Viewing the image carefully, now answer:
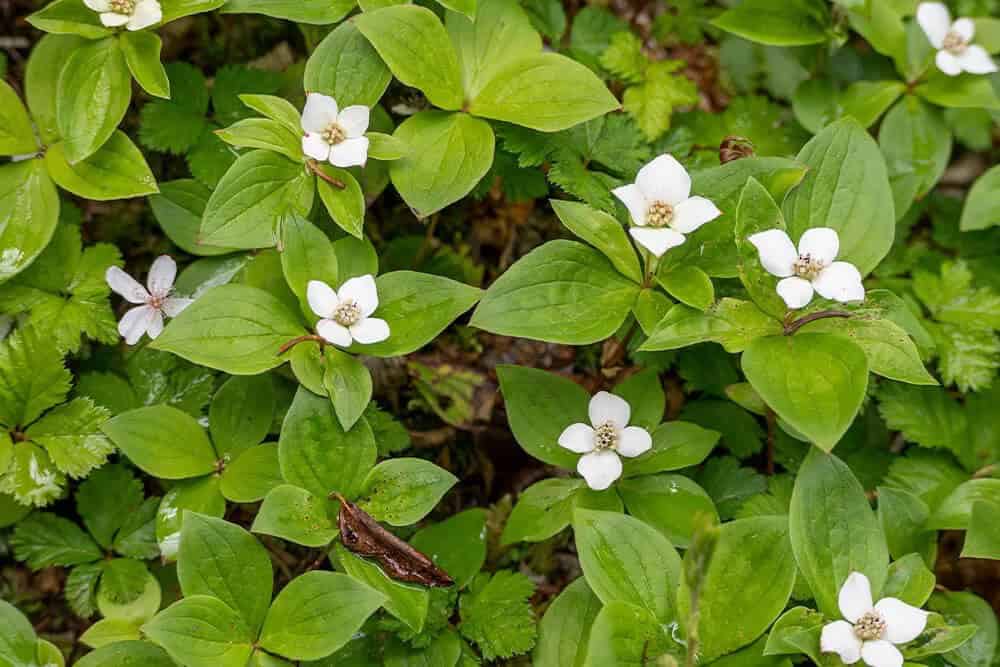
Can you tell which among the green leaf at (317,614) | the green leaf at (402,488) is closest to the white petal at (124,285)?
the green leaf at (402,488)

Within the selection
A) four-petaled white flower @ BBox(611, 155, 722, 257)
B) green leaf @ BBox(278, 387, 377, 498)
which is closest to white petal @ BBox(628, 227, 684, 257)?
four-petaled white flower @ BBox(611, 155, 722, 257)

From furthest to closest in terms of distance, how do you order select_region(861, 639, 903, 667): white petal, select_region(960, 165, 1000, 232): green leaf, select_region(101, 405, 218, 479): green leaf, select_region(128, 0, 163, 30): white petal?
1. select_region(960, 165, 1000, 232): green leaf
2. select_region(128, 0, 163, 30): white petal
3. select_region(101, 405, 218, 479): green leaf
4. select_region(861, 639, 903, 667): white petal

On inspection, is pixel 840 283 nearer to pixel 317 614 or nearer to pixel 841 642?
pixel 841 642

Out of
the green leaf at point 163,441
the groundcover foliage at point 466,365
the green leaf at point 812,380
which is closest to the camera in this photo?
the green leaf at point 812,380

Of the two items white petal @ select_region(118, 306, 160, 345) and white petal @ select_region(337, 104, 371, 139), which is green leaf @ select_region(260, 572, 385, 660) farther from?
white petal @ select_region(337, 104, 371, 139)

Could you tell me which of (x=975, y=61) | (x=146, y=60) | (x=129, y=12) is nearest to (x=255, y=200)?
(x=146, y=60)

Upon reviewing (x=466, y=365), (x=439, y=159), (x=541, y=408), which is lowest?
(x=466, y=365)

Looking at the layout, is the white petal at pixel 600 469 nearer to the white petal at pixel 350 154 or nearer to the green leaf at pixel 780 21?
the white petal at pixel 350 154

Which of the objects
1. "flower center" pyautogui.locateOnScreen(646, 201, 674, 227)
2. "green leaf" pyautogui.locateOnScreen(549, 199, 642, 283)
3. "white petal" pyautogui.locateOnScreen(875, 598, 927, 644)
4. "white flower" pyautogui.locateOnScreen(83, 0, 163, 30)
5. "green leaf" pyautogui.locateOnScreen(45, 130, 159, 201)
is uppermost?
"white flower" pyautogui.locateOnScreen(83, 0, 163, 30)
